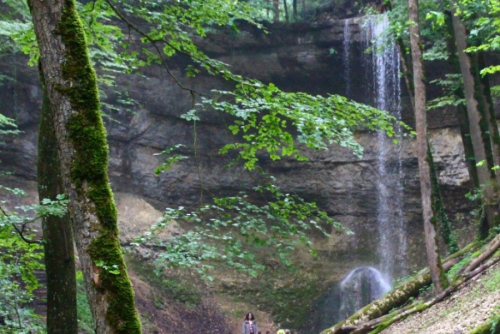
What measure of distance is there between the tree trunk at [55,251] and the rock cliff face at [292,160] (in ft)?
43.8

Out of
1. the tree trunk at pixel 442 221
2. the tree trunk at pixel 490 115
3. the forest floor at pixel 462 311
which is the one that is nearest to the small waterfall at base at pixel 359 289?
the tree trunk at pixel 442 221

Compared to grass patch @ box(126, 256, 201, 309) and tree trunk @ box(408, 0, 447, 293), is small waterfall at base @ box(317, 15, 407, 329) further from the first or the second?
tree trunk @ box(408, 0, 447, 293)

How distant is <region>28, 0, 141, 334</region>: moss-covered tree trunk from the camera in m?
2.93

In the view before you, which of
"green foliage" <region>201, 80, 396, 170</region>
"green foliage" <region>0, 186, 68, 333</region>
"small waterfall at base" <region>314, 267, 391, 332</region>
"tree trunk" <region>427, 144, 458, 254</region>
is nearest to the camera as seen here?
"green foliage" <region>201, 80, 396, 170</region>

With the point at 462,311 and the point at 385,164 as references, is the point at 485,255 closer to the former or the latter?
the point at 462,311

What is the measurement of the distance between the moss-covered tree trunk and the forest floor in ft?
16.2

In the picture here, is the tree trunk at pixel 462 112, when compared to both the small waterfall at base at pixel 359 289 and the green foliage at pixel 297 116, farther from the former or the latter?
the green foliage at pixel 297 116

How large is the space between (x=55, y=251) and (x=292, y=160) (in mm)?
15692

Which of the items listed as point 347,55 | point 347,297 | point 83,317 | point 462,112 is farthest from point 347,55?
point 83,317

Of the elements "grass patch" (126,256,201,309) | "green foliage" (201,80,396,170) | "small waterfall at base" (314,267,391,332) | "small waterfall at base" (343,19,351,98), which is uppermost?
"small waterfall at base" (343,19,351,98)

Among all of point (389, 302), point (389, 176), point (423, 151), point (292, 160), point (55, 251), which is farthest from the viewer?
point (292, 160)

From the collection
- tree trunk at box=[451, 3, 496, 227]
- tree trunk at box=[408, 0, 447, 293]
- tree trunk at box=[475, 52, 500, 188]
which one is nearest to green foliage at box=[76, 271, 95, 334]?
tree trunk at box=[408, 0, 447, 293]

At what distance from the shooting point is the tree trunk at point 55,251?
5.57 meters

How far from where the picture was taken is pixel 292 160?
20.7 meters
